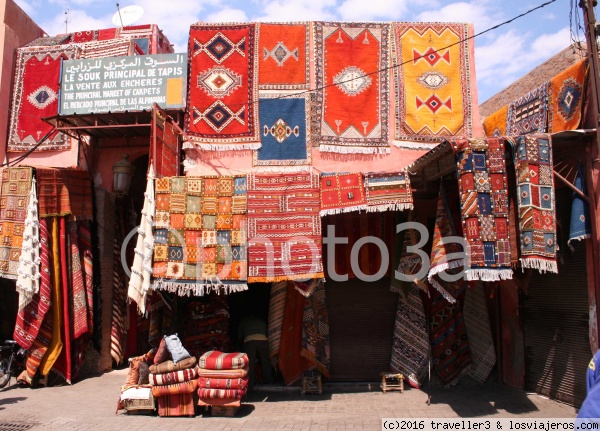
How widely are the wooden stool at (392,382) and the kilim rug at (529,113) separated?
3.98m

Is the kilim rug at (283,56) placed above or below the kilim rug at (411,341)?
above

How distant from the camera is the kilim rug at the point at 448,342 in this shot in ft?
24.7

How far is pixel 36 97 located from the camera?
28.2 feet

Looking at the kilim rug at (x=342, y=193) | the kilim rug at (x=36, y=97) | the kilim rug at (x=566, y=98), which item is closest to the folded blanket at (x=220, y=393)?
the kilim rug at (x=342, y=193)

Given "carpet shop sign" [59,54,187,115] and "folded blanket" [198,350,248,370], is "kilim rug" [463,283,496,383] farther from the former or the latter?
"carpet shop sign" [59,54,187,115]

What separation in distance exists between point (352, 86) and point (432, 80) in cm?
127

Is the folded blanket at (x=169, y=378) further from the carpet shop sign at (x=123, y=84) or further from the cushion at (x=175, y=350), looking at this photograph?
the carpet shop sign at (x=123, y=84)

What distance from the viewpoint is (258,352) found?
7.47m

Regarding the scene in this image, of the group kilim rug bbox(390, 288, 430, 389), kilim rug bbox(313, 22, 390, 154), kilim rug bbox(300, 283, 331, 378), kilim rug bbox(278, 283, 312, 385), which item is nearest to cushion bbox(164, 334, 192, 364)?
kilim rug bbox(278, 283, 312, 385)

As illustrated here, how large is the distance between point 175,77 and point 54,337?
14.4ft

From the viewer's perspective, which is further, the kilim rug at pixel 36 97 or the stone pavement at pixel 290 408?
the kilim rug at pixel 36 97

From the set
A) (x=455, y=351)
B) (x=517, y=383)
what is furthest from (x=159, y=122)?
(x=517, y=383)

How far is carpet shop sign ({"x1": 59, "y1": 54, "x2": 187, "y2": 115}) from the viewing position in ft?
25.2

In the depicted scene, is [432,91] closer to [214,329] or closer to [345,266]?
[345,266]
